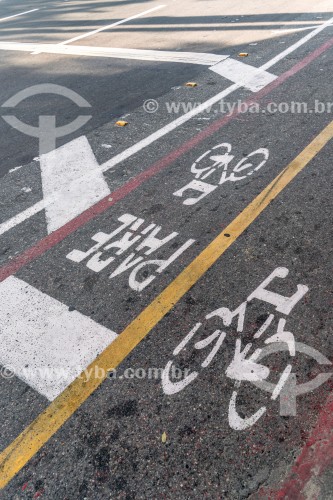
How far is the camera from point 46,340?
318cm

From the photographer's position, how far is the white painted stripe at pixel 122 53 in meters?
8.33

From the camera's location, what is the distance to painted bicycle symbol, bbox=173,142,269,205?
4617 millimetres

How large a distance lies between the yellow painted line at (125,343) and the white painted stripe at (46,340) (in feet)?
0.29

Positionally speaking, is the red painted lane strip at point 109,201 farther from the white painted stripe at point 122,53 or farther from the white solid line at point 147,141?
the white painted stripe at point 122,53

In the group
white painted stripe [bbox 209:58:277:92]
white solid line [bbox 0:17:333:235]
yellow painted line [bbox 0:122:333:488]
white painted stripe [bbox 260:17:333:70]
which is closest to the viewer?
yellow painted line [bbox 0:122:333:488]

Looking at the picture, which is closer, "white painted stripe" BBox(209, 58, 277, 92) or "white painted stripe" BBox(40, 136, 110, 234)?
"white painted stripe" BBox(40, 136, 110, 234)

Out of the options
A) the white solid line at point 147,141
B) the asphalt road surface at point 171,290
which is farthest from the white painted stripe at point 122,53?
the white solid line at point 147,141

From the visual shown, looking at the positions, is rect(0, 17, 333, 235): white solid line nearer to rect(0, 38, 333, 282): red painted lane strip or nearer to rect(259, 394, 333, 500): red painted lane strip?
rect(0, 38, 333, 282): red painted lane strip

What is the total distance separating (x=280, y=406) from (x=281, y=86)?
18.4ft

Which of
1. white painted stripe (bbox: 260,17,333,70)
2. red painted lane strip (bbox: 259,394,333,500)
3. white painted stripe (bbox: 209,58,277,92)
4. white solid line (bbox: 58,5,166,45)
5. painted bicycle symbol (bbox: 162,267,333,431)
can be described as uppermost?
white solid line (bbox: 58,5,166,45)

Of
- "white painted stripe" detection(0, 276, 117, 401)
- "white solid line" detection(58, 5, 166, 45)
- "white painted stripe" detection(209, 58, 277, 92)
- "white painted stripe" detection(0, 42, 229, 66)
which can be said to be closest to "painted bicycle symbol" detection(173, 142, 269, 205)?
"white painted stripe" detection(0, 276, 117, 401)

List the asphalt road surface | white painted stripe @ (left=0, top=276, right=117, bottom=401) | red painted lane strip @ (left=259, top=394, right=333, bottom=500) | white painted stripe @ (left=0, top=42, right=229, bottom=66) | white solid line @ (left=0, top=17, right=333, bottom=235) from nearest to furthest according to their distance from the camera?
1. red painted lane strip @ (left=259, top=394, right=333, bottom=500)
2. the asphalt road surface
3. white painted stripe @ (left=0, top=276, right=117, bottom=401)
4. white solid line @ (left=0, top=17, right=333, bottom=235)
5. white painted stripe @ (left=0, top=42, right=229, bottom=66)

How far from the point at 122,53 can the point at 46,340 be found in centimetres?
803

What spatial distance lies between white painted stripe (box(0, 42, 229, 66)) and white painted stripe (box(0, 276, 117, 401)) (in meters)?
6.35
